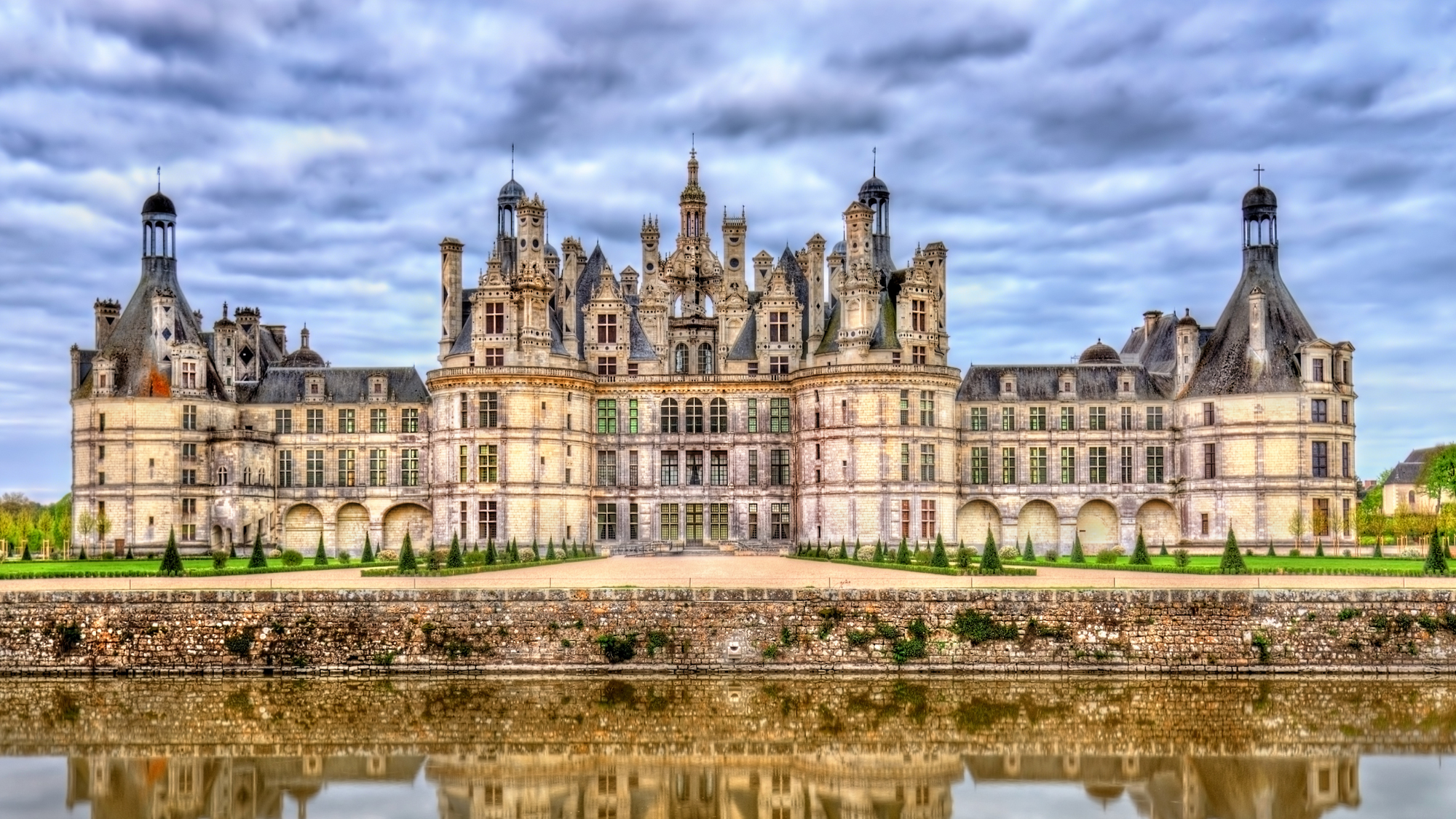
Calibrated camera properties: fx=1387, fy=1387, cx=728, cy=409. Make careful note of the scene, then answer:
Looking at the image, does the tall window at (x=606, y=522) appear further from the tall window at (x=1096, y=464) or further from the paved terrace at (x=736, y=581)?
the tall window at (x=1096, y=464)

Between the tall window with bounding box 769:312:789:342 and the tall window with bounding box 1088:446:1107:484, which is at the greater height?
the tall window with bounding box 769:312:789:342

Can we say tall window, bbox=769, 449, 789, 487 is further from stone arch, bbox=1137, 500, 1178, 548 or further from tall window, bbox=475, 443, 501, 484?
stone arch, bbox=1137, 500, 1178, 548

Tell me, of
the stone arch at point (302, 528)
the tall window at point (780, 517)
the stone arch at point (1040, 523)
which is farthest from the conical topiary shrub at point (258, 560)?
the stone arch at point (1040, 523)

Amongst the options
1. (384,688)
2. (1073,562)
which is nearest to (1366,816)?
(384,688)

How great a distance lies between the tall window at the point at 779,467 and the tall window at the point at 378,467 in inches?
764

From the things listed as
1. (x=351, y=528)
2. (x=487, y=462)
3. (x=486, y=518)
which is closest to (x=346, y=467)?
(x=351, y=528)

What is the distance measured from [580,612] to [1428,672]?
22236 mm

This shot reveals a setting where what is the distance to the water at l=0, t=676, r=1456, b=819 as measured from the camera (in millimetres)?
24906

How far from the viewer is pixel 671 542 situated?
68.2 metres

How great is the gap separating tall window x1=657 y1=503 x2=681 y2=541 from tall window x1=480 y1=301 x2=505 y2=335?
11765 mm

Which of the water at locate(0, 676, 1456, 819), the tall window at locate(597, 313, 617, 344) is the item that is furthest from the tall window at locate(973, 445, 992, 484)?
the water at locate(0, 676, 1456, 819)

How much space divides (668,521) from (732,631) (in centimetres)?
3224

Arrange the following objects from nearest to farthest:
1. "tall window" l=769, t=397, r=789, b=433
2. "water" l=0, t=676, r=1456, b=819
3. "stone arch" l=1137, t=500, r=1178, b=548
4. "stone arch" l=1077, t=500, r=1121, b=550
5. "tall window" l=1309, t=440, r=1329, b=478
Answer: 1. "water" l=0, t=676, r=1456, b=819
2. "tall window" l=1309, t=440, r=1329, b=478
3. "stone arch" l=1137, t=500, r=1178, b=548
4. "tall window" l=769, t=397, r=789, b=433
5. "stone arch" l=1077, t=500, r=1121, b=550

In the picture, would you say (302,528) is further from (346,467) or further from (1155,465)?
(1155,465)
